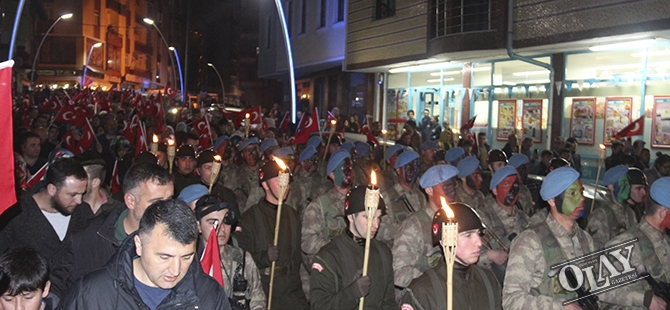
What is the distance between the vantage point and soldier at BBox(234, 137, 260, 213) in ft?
37.0

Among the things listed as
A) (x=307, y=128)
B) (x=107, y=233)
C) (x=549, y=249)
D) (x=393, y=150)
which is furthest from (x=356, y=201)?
(x=307, y=128)

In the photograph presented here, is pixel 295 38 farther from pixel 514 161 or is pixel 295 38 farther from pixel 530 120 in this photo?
pixel 514 161

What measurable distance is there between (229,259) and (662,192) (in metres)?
3.63

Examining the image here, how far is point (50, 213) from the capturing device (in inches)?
245

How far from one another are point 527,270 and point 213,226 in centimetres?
228

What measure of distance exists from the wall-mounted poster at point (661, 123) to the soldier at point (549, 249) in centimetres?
1280

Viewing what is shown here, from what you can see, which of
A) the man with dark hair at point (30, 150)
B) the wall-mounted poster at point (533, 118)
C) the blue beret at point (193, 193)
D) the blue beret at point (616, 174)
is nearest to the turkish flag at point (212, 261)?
the blue beret at point (193, 193)

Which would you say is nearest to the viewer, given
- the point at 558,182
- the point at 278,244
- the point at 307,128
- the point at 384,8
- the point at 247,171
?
the point at 558,182

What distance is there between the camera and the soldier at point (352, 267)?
5.90 m

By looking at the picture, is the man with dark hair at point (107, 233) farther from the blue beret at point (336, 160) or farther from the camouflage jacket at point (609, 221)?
the camouflage jacket at point (609, 221)

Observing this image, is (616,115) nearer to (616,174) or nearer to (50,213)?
(616,174)

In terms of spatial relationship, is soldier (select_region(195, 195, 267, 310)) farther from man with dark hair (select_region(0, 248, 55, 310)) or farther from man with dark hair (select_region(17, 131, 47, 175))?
man with dark hair (select_region(17, 131, 47, 175))

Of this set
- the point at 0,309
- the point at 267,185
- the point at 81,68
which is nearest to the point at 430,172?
the point at 267,185

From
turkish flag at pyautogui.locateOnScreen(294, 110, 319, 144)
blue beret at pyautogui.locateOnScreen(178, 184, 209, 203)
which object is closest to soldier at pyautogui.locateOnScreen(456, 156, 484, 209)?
blue beret at pyautogui.locateOnScreen(178, 184, 209, 203)
